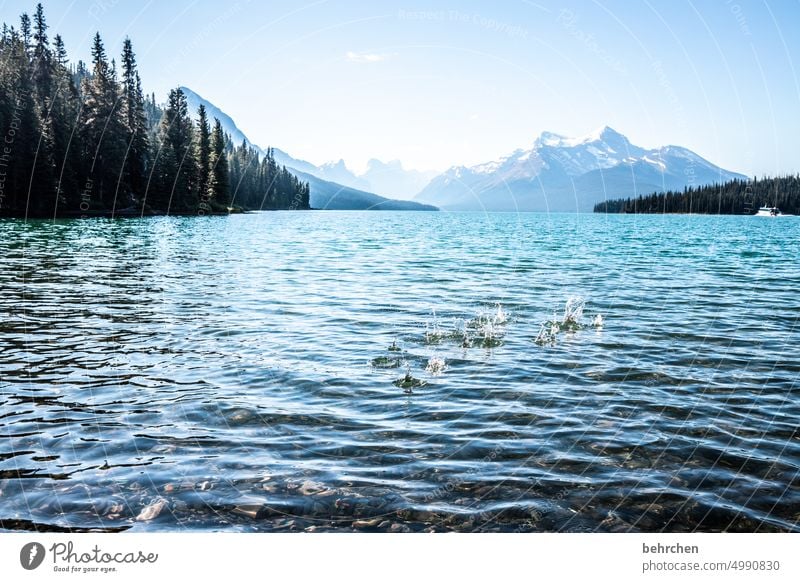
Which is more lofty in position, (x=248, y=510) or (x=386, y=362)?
(x=386, y=362)

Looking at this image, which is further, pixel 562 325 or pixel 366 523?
pixel 562 325

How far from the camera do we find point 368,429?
1095 cm

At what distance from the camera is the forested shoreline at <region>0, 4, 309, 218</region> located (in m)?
82.6

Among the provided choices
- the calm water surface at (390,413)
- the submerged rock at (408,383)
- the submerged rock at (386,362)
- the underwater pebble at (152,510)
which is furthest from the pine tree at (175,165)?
the underwater pebble at (152,510)

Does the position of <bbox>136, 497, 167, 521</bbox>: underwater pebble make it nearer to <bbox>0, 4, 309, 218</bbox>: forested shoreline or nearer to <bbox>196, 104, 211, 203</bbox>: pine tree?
<bbox>0, 4, 309, 218</bbox>: forested shoreline

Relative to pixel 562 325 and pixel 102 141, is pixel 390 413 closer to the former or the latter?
pixel 562 325

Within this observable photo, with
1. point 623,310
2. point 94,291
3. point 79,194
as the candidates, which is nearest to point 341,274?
point 94,291
